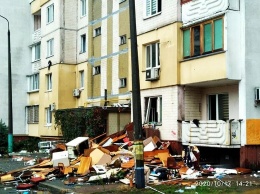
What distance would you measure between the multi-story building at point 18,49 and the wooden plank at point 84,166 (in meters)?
21.3

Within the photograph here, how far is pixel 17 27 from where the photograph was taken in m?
36.9

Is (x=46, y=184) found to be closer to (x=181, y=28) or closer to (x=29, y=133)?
(x=181, y=28)

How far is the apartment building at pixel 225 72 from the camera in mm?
15711

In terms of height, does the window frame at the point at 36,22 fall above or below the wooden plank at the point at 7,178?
above

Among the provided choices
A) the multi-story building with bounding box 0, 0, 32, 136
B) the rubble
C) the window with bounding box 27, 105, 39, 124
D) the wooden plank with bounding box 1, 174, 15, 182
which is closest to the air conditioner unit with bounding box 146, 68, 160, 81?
the rubble

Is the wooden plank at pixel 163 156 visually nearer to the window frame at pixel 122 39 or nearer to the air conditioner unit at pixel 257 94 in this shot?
the air conditioner unit at pixel 257 94

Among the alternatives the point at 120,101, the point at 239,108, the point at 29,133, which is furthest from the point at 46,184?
the point at 29,133

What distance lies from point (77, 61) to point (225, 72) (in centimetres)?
1707

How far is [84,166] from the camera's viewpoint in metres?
16.2

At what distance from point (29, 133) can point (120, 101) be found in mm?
14174

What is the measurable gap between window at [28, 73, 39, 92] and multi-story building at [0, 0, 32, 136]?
21.8 inches

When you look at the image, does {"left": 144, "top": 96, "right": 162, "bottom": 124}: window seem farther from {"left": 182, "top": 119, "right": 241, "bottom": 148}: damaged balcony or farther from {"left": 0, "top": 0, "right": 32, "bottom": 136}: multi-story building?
{"left": 0, "top": 0, "right": 32, "bottom": 136}: multi-story building

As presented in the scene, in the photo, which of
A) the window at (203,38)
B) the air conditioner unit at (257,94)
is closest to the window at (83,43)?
the window at (203,38)

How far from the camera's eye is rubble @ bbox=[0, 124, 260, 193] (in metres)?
14.1
